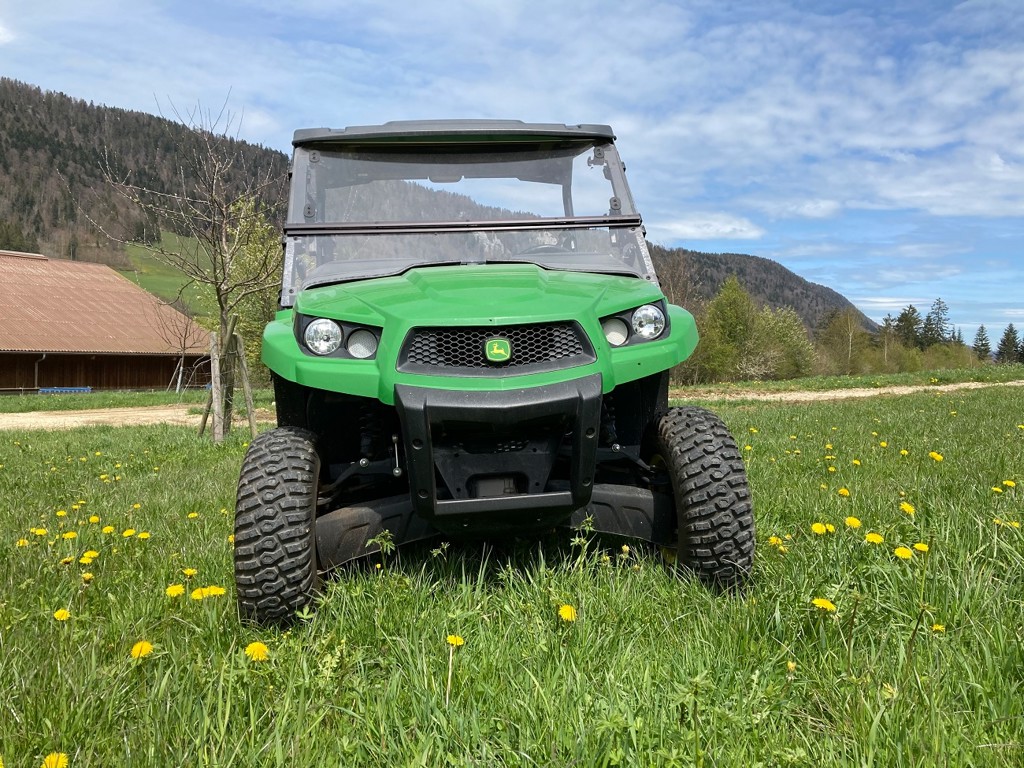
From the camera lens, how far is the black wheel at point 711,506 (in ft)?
8.89

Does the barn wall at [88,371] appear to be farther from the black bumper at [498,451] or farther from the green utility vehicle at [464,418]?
the black bumper at [498,451]

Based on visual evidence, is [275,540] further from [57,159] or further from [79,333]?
[57,159]

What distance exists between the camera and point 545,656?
2.17 metres

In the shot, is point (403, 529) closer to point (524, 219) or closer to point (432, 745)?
point (432, 745)

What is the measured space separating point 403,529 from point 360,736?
103 centimetres

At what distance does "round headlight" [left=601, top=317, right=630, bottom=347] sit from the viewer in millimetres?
2785

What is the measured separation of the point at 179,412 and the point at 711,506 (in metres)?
21.0

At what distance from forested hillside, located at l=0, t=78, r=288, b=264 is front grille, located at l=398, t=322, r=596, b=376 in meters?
92.1

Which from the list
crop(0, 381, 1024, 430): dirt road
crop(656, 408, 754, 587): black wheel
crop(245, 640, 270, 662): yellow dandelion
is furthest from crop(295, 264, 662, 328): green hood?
crop(0, 381, 1024, 430): dirt road

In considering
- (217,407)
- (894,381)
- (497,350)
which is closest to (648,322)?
(497,350)

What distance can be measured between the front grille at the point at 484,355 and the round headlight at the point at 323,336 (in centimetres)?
31

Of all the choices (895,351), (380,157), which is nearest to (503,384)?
(380,157)

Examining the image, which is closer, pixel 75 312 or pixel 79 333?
pixel 79 333

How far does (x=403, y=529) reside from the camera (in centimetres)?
282
